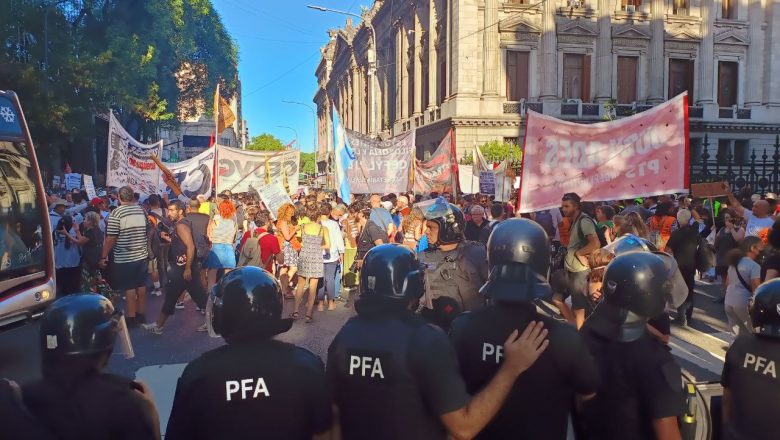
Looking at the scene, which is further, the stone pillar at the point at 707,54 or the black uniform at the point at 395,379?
the stone pillar at the point at 707,54

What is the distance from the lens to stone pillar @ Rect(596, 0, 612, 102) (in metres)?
33.6

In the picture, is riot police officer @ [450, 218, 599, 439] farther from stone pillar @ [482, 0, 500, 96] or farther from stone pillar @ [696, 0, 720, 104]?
stone pillar @ [696, 0, 720, 104]

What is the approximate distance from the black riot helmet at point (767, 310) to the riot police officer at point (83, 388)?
233 cm

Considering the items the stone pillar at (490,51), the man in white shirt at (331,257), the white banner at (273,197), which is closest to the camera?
the man in white shirt at (331,257)

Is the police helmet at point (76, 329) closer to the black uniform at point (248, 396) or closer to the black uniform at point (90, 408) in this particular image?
the black uniform at point (90, 408)

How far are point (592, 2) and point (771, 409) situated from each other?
3457 centimetres

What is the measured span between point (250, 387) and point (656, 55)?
3685 centimetres

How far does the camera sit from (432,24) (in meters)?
36.9

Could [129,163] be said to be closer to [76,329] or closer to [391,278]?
[76,329]

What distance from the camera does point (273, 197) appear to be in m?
10.7

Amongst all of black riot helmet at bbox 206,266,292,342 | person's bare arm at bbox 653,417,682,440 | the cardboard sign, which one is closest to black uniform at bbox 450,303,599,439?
person's bare arm at bbox 653,417,682,440

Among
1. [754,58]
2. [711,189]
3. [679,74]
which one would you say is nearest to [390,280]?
[711,189]

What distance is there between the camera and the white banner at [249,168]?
14.5 metres

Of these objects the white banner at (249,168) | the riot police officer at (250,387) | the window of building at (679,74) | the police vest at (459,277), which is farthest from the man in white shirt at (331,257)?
the window of building at (679,74)
